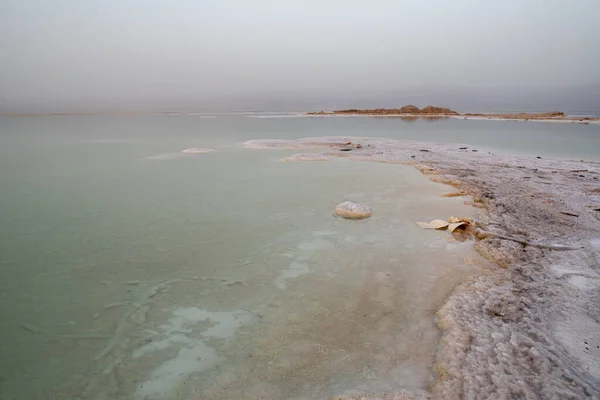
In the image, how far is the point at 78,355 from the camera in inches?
154

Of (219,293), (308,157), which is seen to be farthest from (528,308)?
(308,157)

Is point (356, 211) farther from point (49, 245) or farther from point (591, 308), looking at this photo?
point (49, 245)

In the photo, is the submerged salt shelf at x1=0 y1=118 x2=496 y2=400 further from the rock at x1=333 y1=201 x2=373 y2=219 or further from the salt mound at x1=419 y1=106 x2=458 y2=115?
the salt mound at x1=419 y1=106 x2=458 y2=115

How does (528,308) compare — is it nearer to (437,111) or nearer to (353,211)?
(353,211)

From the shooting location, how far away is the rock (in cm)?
866

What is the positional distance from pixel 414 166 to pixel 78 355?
570 inches

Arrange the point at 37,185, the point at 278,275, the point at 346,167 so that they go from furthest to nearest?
1. the point at 346,167
2. the point at 37,185
3. the point at 278,275

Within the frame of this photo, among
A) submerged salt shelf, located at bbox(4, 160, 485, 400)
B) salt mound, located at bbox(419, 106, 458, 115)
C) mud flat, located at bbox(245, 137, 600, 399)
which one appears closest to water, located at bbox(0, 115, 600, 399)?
submerged salt shelf, located at bbox(4, 160, 485, 400)

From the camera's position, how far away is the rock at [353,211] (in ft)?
28.4

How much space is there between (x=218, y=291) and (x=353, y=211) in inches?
175

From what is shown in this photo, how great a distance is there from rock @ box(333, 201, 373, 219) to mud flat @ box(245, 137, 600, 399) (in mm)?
2596

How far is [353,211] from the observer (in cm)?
870

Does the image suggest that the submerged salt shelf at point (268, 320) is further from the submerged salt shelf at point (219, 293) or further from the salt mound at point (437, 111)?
the salt mound at point (437, 111)

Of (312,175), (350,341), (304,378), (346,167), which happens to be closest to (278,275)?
(350,341)
